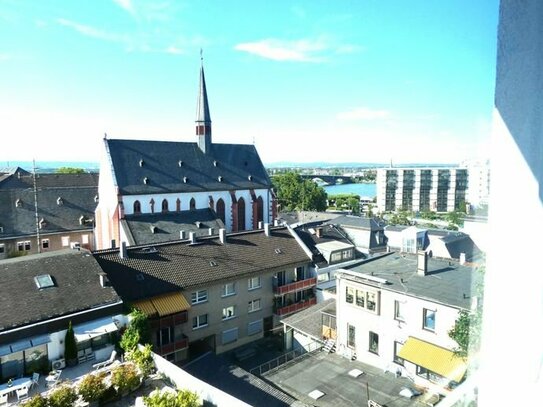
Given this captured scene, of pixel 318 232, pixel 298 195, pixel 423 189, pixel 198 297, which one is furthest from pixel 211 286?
pixel 298 195

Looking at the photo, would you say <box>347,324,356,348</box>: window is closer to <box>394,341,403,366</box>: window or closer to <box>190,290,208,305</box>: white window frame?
<box>394,341,403,366</box>: window

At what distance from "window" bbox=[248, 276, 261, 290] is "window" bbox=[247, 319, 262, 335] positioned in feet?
3.51

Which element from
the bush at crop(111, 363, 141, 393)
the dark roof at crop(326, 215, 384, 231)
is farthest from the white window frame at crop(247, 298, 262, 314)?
the bush at crop(111, 363, 141, 393)

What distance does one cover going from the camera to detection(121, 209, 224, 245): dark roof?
54.2 feet

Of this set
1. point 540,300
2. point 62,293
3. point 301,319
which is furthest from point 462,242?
point 301,319

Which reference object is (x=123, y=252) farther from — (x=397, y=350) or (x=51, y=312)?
(x=397, y=350)

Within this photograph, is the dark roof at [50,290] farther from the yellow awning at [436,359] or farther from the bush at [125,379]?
the yellow awning at [436,359]

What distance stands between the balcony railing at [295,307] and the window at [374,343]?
4.39 m

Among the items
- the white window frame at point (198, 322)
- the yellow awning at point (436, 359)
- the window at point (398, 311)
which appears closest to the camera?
the yellow awning at point (436, 359)

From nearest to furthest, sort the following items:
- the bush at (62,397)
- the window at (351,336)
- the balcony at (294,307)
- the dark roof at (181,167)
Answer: the bush at (62,397), the window at (351,336), the balcony at (294,307), the dark roof at (181,167)

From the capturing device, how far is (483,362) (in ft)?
3.62

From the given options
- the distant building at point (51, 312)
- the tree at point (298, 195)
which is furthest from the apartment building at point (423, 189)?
the tree at point (298, 195)

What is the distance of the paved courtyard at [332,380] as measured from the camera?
24.5 ft

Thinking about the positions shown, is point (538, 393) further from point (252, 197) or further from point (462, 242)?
point (252, 197)
